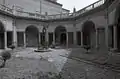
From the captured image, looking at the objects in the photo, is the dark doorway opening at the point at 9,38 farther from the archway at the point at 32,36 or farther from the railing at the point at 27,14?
the archway at the point at 32,36

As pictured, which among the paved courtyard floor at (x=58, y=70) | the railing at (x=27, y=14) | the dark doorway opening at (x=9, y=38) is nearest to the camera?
the paved courtyard floor at (x=58, y=70)

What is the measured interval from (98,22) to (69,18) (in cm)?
848

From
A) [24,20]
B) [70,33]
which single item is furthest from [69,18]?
[24,20]

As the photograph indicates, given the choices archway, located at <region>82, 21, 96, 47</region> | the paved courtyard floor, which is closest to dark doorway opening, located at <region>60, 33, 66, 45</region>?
archway, located at <region>82, 21, 96, 47</region>

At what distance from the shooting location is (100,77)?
19.3 feet

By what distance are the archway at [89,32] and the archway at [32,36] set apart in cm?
1055

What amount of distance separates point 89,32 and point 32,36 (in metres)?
12.5

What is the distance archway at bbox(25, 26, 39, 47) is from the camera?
85.5 feet

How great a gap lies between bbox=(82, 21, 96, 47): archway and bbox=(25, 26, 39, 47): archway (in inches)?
415

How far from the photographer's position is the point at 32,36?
87.1ft

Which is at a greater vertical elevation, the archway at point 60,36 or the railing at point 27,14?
the railing at point 27,14

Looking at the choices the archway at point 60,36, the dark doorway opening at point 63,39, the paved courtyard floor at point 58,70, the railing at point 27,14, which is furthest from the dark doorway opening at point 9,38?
the paved courtyard floor at point 58,70

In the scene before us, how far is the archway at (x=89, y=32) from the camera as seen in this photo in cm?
2018

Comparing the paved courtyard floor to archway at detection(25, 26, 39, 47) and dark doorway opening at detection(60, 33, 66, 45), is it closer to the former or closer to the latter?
archway at detection(25, 26, 39, 47)
